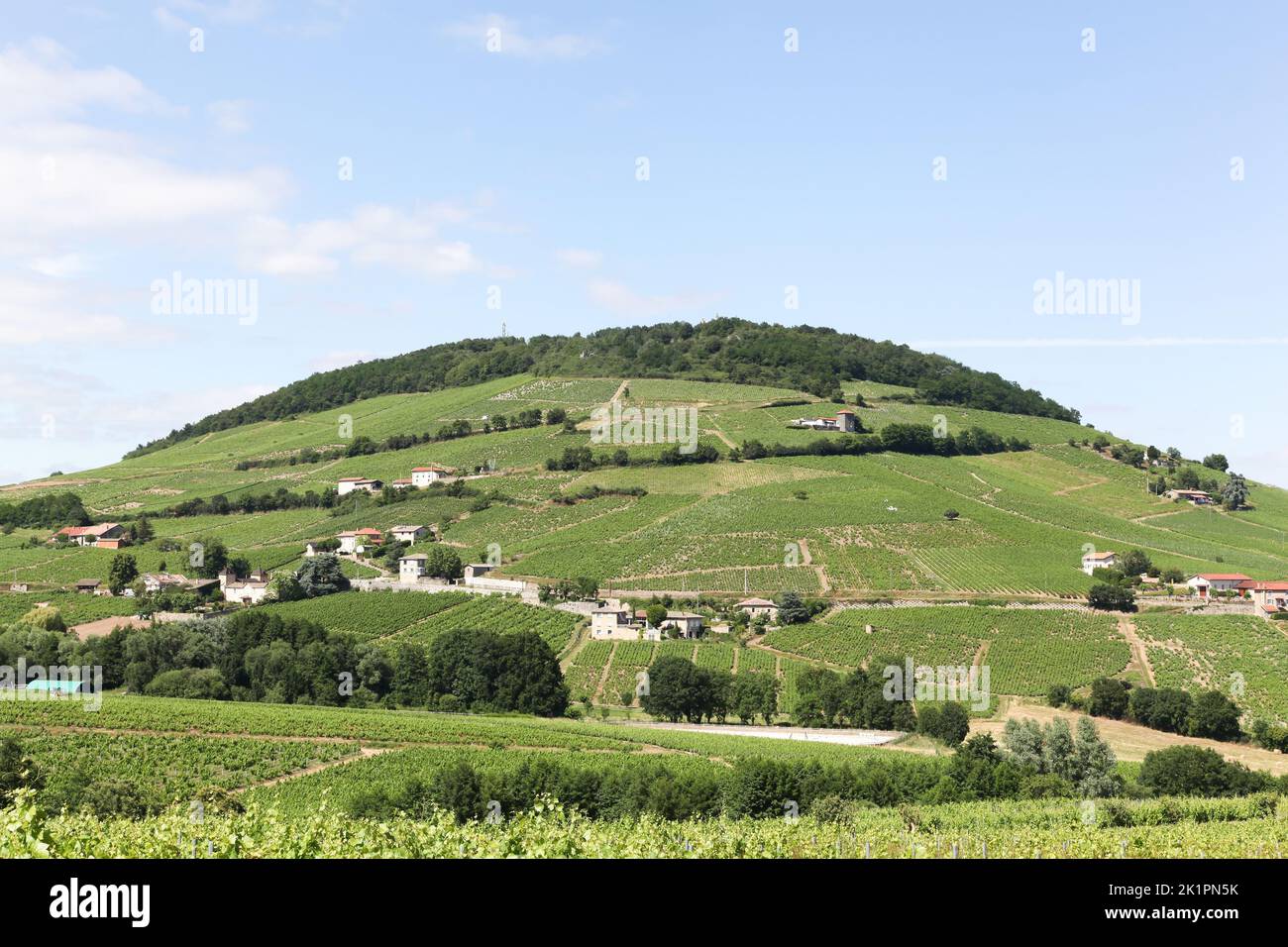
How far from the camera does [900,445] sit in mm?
132500

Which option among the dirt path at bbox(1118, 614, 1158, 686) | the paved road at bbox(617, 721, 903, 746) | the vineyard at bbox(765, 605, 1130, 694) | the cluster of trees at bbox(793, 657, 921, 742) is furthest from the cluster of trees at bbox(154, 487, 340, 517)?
the dirt path at bbox(1118, 614, 1158, 686)

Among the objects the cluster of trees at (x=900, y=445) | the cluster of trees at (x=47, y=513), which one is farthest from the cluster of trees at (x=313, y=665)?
the cluster of trees at (x=900, y=445)

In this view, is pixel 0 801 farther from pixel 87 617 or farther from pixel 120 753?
pixel 87 617

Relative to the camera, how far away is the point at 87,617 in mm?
82312

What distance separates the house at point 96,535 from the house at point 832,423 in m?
76.2

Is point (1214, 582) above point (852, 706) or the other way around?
above

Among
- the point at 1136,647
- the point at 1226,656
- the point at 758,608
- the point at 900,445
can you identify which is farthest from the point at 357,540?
the point at 1226,656

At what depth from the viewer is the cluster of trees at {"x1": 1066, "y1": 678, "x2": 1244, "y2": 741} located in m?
60.3

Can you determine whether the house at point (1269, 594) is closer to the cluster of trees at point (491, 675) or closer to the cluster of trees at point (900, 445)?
the cluster of trees at point (900, 445)

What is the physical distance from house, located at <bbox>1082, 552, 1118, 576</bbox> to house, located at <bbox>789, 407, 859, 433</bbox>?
44676mm

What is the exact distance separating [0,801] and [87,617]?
49.8 metres

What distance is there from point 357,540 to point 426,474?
811 inches
